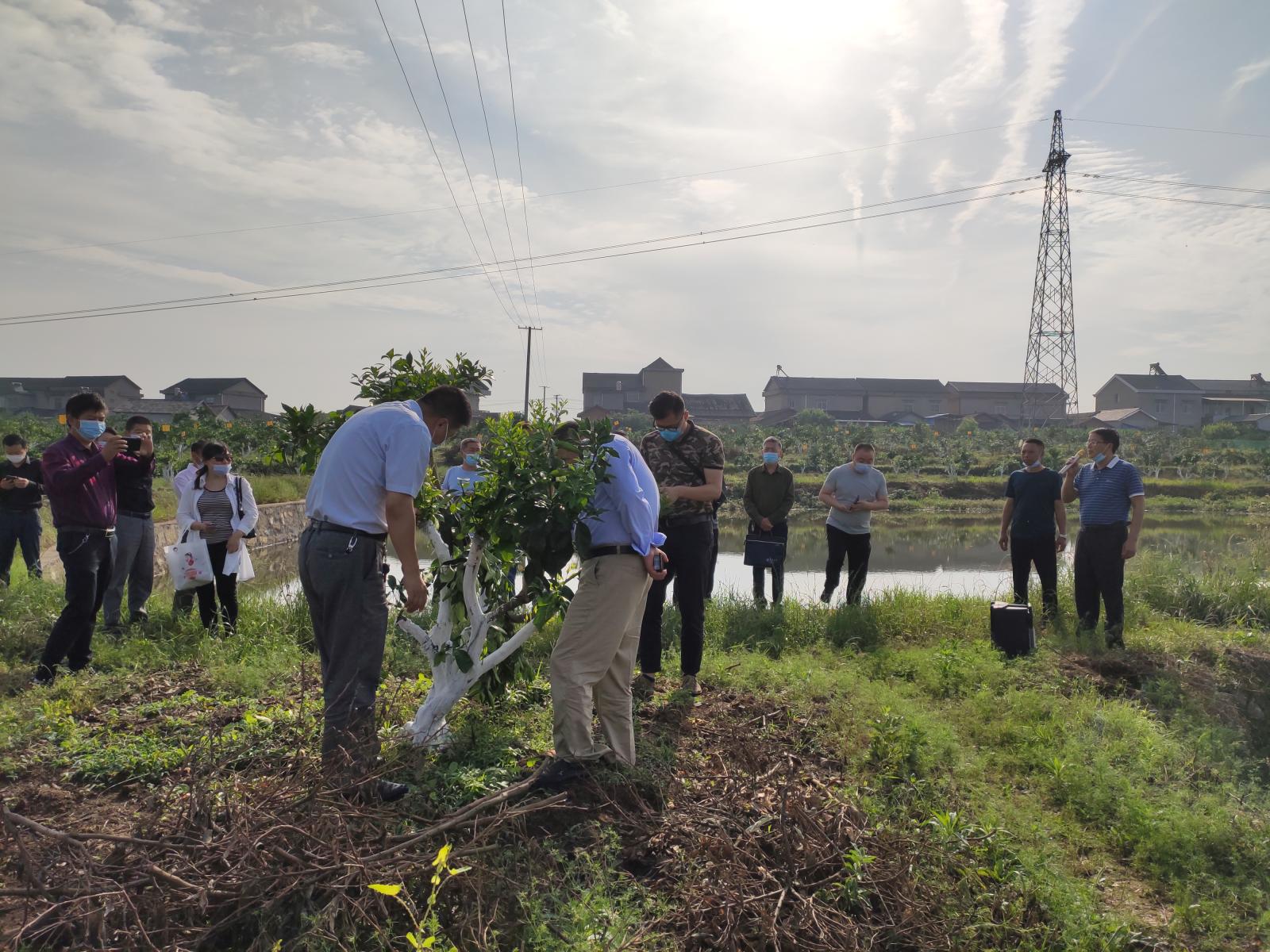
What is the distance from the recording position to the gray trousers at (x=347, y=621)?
3363mm

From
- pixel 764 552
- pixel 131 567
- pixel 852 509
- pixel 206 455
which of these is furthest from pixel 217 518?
pixel 852 509

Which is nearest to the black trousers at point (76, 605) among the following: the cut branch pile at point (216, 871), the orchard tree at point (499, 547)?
the orchard tree at point (499, 547)

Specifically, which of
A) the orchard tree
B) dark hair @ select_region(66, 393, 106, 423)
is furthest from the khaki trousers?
dark hair @ select_region(66, 393, 106, 423)

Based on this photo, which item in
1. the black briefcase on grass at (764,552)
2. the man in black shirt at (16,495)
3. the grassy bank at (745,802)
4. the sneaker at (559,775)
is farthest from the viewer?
the man in black shirt at (16,495)

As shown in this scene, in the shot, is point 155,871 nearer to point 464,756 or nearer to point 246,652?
point 464,756

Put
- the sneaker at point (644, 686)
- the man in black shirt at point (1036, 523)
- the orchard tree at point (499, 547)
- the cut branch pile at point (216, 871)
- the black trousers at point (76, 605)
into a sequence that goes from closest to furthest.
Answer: the cut branch pile at point (216, 871) → the orchard tree at point (499, 547) → the sneaker at point (644, 686) → the black trousers at point (76, 605) → the man in black shirt at point (1036, 523)

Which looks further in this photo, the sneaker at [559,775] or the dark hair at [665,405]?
the dark hair at [665,405]

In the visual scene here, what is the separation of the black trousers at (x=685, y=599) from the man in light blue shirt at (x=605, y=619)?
1.26 meters

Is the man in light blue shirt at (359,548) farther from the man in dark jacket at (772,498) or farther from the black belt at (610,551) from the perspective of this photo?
the man in dark jacket at (772,498)

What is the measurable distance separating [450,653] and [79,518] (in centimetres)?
324

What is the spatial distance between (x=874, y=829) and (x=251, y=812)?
2313 mm

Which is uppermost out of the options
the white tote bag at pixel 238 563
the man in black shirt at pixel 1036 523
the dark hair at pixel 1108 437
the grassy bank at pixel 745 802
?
the dark hair at pixel 1108 437

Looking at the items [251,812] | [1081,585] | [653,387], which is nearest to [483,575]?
[251,812]

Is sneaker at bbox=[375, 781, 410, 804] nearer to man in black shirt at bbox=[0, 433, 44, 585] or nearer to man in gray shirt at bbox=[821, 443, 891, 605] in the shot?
man in gray shirt at bbox=[821, 443, 891, 605]
